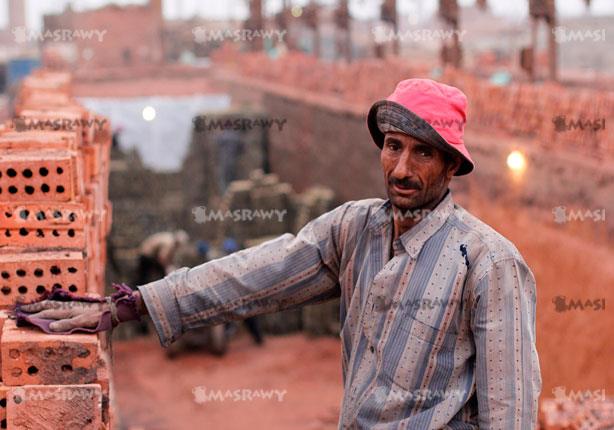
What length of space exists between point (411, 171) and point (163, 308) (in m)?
0.87

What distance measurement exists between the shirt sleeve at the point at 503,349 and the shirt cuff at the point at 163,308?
927 millimetres

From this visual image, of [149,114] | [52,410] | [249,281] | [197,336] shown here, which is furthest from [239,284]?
[149,114]

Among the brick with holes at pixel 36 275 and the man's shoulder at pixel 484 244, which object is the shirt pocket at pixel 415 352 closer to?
the man's shoulder at pixel 484 244

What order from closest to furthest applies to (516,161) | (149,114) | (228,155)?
(516,161)
(228,155)
(149,114)

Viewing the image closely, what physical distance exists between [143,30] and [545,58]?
645 inches

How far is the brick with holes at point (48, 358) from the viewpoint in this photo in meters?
3.24

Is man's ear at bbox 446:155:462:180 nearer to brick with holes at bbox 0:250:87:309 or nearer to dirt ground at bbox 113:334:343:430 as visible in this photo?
brick with holes at bbox 0:250:87:309

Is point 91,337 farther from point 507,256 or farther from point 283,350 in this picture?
point 283,350

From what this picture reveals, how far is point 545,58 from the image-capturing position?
2920 centimetres

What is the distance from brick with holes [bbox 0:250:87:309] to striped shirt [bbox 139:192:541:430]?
1.60ft

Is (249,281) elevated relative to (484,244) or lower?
lower

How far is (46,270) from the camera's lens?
3.74m

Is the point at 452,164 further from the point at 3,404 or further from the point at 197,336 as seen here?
the point at 197,336

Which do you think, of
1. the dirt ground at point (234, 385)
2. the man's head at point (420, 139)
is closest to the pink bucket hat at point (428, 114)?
the man's head at point (420, 139)
